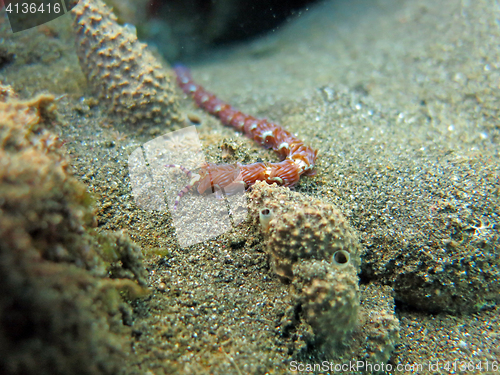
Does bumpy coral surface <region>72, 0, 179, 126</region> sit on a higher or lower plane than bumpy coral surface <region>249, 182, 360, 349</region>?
higher

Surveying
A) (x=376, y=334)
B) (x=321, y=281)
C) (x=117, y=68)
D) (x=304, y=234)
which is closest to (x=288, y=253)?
(x=304, y=234)

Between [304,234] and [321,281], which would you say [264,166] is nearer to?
[304,234]

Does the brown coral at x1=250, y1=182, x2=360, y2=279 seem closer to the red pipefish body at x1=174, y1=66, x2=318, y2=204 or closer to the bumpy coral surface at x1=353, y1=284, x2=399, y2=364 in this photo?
the bumpy coral surface at x1=353, y1=284, x2=399, y2=364

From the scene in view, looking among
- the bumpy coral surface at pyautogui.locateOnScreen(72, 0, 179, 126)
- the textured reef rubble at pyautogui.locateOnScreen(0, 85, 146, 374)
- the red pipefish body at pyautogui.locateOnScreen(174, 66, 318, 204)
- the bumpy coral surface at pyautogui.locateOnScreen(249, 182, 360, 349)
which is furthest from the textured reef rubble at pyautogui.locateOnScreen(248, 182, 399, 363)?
the bumpy coral surface at pyautogui.locateOnScreen(72, 0, 179, 126)

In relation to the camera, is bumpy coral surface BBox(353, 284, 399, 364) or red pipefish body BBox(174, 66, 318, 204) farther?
red pipefish body BBox(174, 66, 318, 204)

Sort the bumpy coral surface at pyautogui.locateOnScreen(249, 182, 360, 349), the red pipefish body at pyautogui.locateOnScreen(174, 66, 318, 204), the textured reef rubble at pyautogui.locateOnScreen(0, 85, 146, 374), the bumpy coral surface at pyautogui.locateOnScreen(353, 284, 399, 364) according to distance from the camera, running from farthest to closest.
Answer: the red pipefish body at pyautogui.locateOnScreen(174, 66, 318, 204)
the bumpy coral surface at pyautogui.locateOnScreen(353, 284, 399, 364)
the bumpy coral surface at pyautogui.locateOnScreen(249, 182, 360, 349)
the textured reef rubble at pyautogui.locateOnScreen(0, 85, 146, 374)

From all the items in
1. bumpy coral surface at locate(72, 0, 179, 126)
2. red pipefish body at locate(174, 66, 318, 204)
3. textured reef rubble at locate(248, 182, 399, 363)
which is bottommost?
textured reef rubble at locate(248, 182, 399, 363)

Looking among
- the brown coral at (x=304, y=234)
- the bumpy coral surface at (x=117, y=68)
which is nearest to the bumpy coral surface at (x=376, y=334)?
the brown coral at (x=304, y=234)

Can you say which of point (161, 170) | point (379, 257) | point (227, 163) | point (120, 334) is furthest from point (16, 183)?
point (379, 257)
